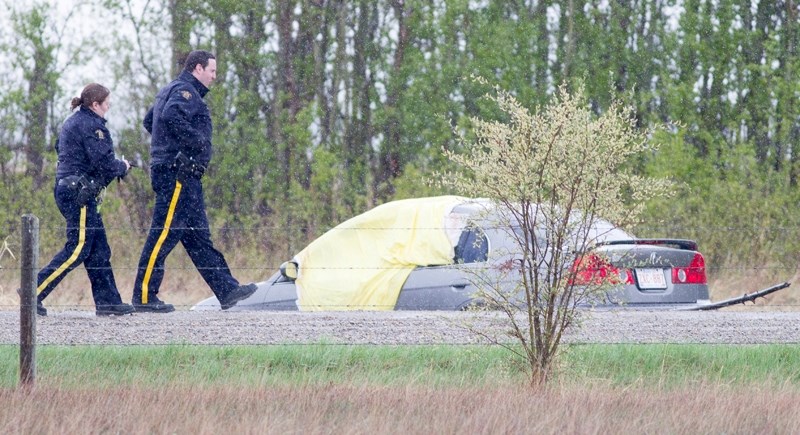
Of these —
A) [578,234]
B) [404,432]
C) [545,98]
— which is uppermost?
[545,98]

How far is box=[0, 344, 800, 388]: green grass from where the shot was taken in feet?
28.0

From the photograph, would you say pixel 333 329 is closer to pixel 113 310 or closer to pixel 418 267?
pixel 113 310

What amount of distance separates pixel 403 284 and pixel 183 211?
2.54 metres

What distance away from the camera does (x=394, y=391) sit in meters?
7.62

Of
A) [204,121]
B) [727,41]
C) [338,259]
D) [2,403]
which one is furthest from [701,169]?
[2,403]

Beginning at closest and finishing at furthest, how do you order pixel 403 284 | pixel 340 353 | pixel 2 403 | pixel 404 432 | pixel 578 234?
pixel 404 432 → pixel 2 403 → pixel 578 234 → pixel 340 353 → pixel 403 284

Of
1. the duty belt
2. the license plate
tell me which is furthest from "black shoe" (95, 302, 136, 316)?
the license plate

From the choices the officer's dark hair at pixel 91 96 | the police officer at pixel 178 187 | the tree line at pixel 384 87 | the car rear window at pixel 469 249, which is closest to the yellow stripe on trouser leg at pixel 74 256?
the police officer at pixel 178 187

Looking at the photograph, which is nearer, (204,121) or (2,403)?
(2,403)

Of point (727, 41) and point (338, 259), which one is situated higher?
point (727, 41)

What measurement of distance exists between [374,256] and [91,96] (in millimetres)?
3419

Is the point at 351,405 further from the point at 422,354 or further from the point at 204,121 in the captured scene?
the point at 204,121

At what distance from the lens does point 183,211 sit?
10547mm

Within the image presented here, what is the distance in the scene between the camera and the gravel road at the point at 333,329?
391 inches
